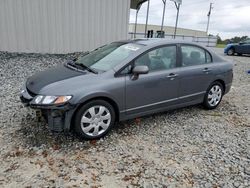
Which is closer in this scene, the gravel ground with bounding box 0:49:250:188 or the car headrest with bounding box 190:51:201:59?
the gravel ground with bounding box 0:49:250:188

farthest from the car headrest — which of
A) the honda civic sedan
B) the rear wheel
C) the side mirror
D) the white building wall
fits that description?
the rear wheel

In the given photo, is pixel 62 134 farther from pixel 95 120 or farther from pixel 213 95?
pixel 213 95

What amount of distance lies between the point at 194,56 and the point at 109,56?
1.71 m

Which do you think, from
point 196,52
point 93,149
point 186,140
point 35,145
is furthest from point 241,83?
point 35,145

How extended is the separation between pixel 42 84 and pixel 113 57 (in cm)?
125

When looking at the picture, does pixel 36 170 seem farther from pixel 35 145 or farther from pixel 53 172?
pixel 35 145

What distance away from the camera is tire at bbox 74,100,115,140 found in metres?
3.31

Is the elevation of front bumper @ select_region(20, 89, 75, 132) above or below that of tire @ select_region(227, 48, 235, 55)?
below

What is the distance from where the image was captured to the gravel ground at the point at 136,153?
2.70 m

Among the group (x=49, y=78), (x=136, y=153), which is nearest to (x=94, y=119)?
(x=136, y=153)

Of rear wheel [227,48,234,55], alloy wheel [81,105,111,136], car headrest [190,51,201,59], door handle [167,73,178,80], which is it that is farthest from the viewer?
rear wheel [227,48,234,55]

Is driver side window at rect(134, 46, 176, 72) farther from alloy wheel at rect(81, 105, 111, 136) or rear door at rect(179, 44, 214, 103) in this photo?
alloy wheel at rect(81, 105, 111, 136)

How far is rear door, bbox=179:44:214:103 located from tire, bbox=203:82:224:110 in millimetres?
157

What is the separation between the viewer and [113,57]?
3.94m
